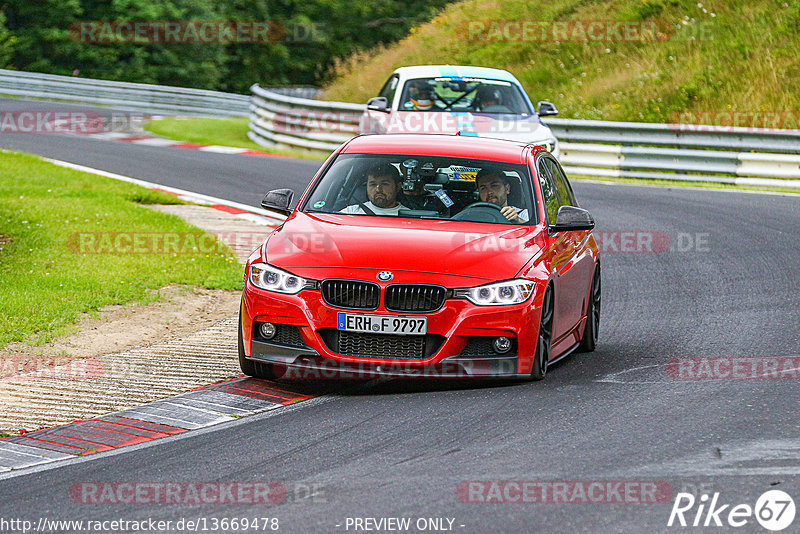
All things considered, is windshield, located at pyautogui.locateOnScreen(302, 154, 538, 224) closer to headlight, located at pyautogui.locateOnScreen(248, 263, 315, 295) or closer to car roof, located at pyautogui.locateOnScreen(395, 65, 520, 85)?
headlight, located at pyautogui.locateOnScreen(248, 263, 315, 295)

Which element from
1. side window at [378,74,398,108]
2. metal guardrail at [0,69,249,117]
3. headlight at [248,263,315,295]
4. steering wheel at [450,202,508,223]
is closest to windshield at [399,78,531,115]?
side window at [378,74,398,108]

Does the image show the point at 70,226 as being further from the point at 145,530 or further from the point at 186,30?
the point at 186,30

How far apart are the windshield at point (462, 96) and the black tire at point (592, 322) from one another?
8384 mm

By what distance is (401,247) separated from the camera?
8.12m

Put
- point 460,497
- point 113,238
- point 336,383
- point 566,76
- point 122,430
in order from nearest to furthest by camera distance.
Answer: point 460,497 < point 122,430 < point 336,383 < point 113,238 < point 566,76

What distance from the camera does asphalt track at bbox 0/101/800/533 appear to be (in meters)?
5.64

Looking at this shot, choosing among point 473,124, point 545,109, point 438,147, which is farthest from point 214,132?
point 438,147

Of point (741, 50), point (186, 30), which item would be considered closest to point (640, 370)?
point (741, 50)

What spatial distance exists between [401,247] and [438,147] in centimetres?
154

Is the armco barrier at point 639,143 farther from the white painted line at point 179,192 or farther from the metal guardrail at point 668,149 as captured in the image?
the white painted line at point 179,192

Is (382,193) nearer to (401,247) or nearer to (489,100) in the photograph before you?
(401,247)

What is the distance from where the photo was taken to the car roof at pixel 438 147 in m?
9.34

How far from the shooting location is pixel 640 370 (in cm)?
879

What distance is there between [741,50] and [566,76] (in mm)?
4391
